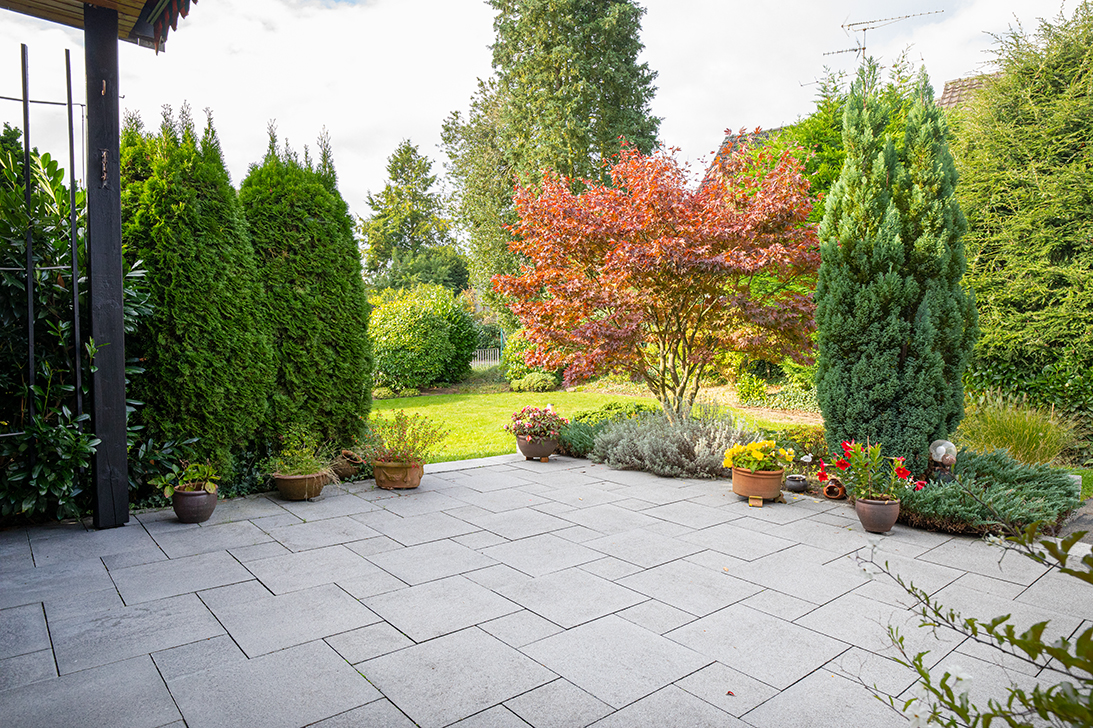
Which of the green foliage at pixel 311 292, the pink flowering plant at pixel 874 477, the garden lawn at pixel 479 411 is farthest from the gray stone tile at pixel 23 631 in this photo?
the pink flowering plant at pixel 874 477

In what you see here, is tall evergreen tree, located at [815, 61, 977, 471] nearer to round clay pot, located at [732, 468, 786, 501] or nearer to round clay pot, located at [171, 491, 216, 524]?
round clay pot, located at [732, 468, 786, 501]

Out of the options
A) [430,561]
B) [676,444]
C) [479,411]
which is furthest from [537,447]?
[479,411]

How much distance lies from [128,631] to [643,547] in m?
2.77

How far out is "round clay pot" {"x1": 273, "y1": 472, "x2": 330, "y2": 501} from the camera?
5.13 meters

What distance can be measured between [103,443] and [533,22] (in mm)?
16209

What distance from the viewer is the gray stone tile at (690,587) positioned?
315cm

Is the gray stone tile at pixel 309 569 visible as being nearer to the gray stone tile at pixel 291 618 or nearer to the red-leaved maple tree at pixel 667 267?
the gray stone tile at pixel 291 618

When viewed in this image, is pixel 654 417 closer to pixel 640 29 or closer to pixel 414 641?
pixel 414 641

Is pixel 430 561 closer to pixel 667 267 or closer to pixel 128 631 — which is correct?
pixel 128 631

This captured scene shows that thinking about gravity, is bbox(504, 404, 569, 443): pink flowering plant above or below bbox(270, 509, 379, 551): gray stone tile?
above

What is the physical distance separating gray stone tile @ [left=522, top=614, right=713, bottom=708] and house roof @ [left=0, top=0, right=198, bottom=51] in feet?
15.4

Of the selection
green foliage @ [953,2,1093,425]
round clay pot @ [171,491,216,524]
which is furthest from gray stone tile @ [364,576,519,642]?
green foliage @ [953,2,1093,425]

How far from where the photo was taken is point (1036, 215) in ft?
23.9

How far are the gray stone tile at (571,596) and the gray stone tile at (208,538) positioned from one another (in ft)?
6.39
